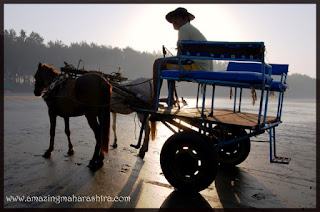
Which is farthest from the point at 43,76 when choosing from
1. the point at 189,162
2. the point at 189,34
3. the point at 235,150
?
the point at 235,150

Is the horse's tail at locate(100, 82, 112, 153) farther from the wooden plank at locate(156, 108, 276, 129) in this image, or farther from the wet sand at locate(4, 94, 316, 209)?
the wooden plank at locate(156, 108, 276, 129)

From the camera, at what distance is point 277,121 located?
13.4 feet

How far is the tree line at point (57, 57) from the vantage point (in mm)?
52438

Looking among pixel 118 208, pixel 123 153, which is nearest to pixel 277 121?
pixel 118 208

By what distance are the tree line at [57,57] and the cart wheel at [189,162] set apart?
131 feet

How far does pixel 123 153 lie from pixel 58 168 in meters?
1.71

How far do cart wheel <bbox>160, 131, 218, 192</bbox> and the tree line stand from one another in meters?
39.9

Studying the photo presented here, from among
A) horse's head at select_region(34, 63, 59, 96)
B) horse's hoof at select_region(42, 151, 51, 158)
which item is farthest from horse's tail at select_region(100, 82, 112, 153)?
horse's head at select_region(34, 63, 59, 96)

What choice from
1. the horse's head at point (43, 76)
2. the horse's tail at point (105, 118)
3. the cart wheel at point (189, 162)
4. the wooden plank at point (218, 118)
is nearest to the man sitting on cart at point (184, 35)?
the wooden plank at point (218, 118)

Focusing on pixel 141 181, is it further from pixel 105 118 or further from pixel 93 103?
pixel 93 103

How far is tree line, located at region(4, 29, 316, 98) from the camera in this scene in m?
52.4

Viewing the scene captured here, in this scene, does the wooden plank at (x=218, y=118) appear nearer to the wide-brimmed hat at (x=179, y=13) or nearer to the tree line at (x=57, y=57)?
the wide-brimmed hat at (x=179, y=13)

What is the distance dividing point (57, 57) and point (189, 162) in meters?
62.7

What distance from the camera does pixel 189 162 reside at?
3.35 metres
